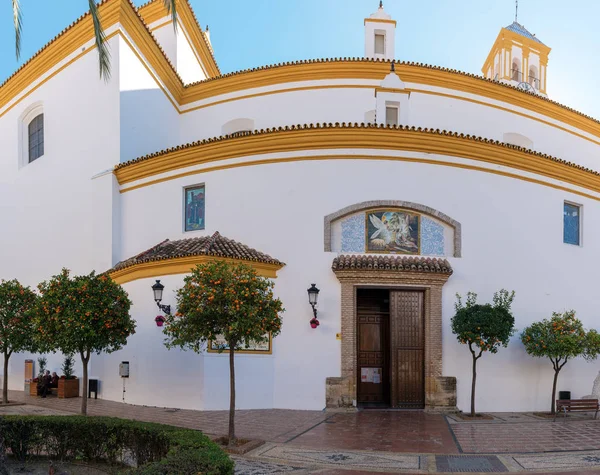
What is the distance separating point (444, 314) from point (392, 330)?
133 cm

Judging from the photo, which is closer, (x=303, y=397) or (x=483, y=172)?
(x=303, y=397)

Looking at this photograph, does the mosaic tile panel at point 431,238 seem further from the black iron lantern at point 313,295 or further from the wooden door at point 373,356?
the black iron lantern at point 313,295

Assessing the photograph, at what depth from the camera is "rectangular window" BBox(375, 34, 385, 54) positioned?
2084cm

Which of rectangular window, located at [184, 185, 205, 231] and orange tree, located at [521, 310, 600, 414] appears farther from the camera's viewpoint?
rectangular window, located at [184, 185, 205, 231]

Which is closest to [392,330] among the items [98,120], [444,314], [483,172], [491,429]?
[444,314]

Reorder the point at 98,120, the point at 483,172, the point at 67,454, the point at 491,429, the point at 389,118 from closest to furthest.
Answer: the point at 67,454 < the point at 491,429 < the point at 483,172 < the point at 389,118 < the point at 98,120

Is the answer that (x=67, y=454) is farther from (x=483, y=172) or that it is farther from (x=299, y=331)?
(x=483, y=172)

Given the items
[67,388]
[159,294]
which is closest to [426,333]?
[159,294]

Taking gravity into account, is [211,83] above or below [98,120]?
above

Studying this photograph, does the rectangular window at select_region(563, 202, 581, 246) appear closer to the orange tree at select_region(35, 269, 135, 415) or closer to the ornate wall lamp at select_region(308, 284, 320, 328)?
the ornate wall lamp at select_region(308, 284, 320, 328)

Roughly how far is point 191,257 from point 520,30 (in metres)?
22.5

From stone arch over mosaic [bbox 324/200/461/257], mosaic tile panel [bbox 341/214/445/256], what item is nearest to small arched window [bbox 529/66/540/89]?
stone arch over mosaic [bbox 324/200/461/257]

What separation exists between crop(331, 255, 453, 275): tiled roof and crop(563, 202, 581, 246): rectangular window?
169 inches

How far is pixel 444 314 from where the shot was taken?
13.6m
